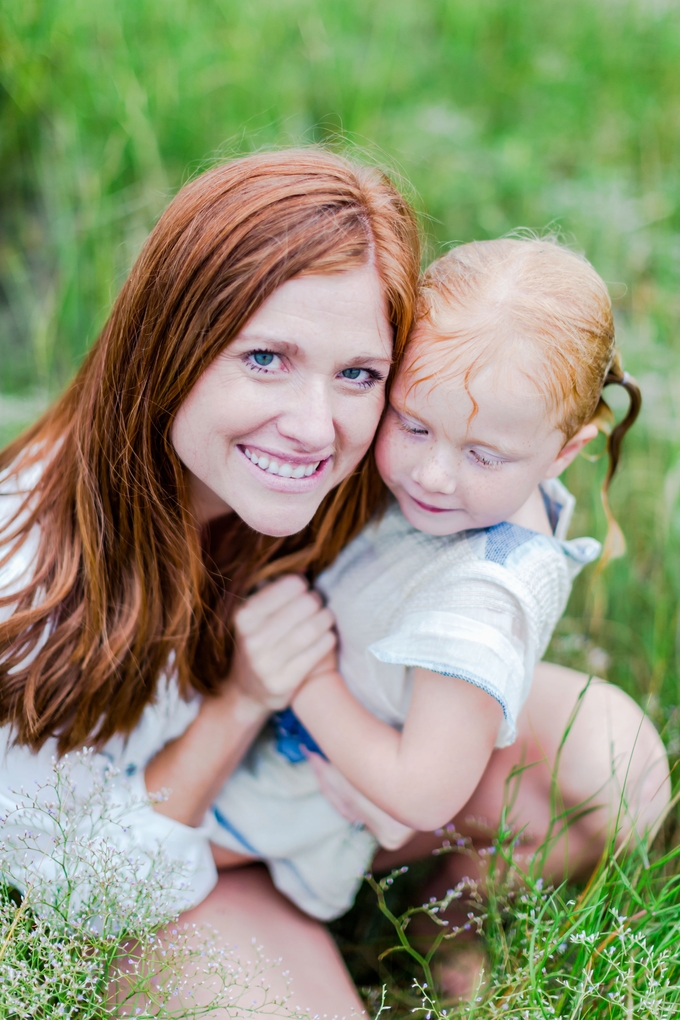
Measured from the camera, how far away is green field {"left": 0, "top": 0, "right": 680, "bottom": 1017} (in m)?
2.73

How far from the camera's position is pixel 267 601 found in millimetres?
1790

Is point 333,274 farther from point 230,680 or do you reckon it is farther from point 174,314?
point 230,680

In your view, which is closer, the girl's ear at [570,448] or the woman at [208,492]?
the woman at [208,492]

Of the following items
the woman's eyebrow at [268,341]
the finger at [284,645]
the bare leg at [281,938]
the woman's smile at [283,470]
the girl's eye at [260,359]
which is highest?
the woman's eyebrow at [268,341]

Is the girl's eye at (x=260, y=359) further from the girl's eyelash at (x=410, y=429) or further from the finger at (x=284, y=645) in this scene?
the finger at (x=284, y=645)

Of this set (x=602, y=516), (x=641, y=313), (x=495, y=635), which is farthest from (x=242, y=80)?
(x=495, y=635)

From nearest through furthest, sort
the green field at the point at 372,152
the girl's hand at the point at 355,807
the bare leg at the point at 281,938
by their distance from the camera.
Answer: the bare leg at the point at 281,938 < the girl's hand at the point at 355,807 < the green field at the point at 372,152

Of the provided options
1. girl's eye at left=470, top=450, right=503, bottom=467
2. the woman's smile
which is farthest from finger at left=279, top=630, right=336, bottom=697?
girl's eye at left=470, top=450, right=503, bottom=467

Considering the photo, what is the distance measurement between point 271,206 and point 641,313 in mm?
2278

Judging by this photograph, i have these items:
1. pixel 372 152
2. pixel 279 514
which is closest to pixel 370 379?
pixel 279 514

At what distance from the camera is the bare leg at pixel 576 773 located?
183 centimetres

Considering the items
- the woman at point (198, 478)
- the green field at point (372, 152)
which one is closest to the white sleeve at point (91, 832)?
the woman at point (198, 478)

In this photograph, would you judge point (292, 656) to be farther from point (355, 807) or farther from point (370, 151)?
point (370, 151)

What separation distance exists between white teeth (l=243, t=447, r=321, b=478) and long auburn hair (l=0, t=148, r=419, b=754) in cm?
16
